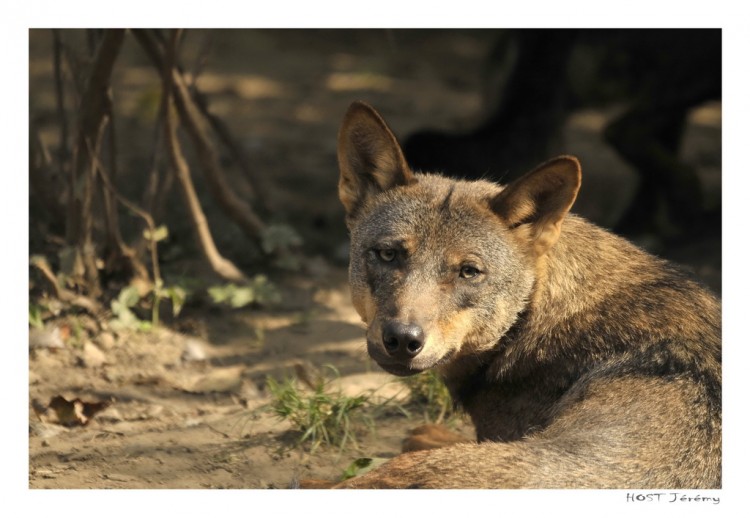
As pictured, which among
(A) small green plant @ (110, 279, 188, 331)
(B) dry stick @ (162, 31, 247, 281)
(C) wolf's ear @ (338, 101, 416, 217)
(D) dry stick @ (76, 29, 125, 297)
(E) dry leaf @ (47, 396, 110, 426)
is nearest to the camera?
(C) wolf's ear @ (338, 101, 416, 217)

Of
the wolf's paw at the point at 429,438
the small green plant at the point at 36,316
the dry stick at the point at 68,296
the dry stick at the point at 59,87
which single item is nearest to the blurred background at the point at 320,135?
the dry stick at the point at 59,87

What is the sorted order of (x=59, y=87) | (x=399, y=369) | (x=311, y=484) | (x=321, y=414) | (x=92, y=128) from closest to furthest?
(x=399, y=369)
(x=311, y=484)
(x=321, y=414)
(x=92, y=128)
(x=59, y=87)

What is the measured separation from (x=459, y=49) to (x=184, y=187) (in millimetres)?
8658

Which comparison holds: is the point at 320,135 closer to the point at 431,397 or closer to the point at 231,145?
the point at 231,145

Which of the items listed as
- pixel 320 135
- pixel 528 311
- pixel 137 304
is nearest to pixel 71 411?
pixel 137 304

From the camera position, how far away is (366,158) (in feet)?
19.7

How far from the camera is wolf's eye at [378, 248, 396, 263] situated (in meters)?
5.60

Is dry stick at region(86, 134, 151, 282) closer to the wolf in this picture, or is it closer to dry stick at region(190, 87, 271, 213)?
dry stick at region(190, 87, 271, 213)

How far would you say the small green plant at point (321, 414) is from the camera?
20.8 ft

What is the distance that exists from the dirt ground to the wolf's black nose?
1.20 m

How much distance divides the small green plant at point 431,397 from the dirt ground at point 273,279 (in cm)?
12

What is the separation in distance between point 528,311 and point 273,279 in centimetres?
372

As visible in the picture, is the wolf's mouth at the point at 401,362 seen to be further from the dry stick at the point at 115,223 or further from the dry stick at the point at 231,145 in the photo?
the dry stick at the point at 231,145

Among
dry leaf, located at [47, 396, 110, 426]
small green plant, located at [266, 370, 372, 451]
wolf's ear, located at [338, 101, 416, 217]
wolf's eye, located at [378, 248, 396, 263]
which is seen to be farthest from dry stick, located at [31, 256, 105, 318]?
wolf's eye, located at [378, 248, 396, 263]
